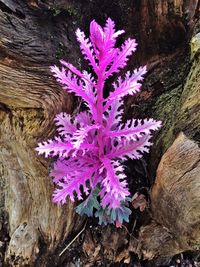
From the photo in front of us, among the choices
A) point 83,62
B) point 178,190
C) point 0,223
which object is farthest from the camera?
point 0,223

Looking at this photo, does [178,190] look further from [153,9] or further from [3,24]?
[3,24]

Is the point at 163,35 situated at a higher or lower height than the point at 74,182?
higher

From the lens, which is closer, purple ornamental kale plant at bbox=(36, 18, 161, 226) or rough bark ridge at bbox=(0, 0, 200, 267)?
purple ornamental kale plant at bbox=(36, 18, 161, 226)

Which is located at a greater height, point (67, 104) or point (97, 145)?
point (67, 104)

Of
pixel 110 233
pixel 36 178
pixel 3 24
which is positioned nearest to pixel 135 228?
pixel 110 233

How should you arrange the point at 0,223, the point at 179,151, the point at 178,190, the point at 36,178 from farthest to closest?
the point at 0,223 → the point at 36,178 → the point at 178,190 → the point at 179,151

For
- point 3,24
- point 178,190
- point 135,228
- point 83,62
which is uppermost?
point 3,24

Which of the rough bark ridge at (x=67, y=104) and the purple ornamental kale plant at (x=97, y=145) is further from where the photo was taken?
the rough bark ridge at (x=67, y=104)

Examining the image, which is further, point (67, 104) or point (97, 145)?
point (67, 104)
